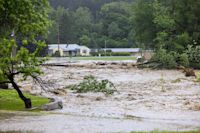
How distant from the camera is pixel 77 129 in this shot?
13.1m

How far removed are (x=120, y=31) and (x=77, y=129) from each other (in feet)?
461

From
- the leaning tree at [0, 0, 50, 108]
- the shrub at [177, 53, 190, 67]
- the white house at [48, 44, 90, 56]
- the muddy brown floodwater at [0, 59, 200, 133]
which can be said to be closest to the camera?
the muddy brown floodwater at [0, 59, 200, 133]

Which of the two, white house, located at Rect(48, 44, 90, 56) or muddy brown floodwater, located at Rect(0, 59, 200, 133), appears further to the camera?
white house, located at Rect(48, 44, 90, 56)

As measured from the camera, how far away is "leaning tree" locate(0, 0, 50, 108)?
16.1 metres

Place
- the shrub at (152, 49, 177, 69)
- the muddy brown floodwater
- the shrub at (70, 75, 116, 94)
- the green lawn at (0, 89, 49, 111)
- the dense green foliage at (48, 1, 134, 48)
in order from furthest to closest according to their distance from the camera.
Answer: the dense green foliage at (48, 1, 134, 48) → the shrub at (152, 49, 177, 69) → the shrub at (70, 75, 116, 94) → the green lawn at (0, 89, 49, 111) → the muddy brown floodwater

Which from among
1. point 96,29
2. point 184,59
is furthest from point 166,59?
point 96,29

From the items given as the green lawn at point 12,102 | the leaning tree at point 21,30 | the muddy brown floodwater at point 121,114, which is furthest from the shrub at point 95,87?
the leaning tree at point 21,30

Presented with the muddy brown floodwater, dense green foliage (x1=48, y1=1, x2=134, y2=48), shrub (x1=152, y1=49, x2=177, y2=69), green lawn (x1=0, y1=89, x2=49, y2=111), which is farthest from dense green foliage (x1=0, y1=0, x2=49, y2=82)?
dense green foliage (x1=48, y1=1, x2=134, y2=48)

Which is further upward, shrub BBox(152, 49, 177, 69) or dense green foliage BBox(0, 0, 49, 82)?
dense green foliage BBox(0, 0, 49, 82)

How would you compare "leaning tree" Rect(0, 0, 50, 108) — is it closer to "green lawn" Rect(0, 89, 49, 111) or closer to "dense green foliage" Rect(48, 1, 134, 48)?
"green lawn" Rect(0, 89, 49, 111)

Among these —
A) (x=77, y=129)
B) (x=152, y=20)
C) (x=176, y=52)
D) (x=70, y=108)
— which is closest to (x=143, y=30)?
(x=152, y=20)

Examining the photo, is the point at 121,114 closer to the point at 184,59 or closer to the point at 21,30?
the point at 21,30

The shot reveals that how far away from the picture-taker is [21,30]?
17.0m

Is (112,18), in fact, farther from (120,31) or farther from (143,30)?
(143,30)
